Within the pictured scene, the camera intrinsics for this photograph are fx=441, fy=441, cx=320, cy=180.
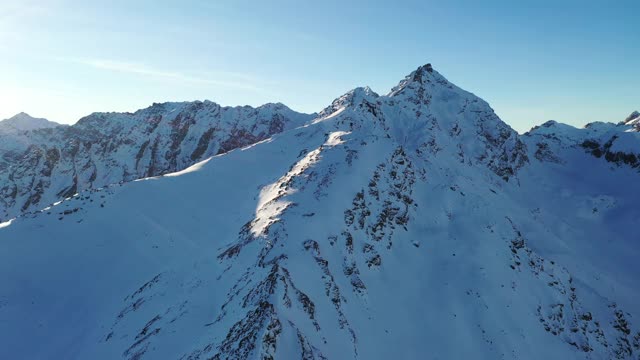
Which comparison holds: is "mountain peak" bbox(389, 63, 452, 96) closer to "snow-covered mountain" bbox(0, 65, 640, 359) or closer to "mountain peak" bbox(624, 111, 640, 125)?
"snow-covered mountain" bbox(0, 65, 640, 359)

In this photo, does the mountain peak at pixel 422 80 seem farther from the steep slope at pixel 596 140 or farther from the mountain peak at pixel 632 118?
the mountain peak at pixel 632 118

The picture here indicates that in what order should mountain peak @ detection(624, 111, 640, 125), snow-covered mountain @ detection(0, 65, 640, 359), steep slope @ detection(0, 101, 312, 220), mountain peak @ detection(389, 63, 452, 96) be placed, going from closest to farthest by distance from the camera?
snow-covered mountain @ detection(0, 65, 640, 359) → mountain peak @ detection(389, 63, 452, 96) → mountain peak @ detection(624, 111, 640, 125) → steep slope @ detection(0, 101, 312, 220)

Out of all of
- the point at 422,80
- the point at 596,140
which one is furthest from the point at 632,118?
the point at 422,80

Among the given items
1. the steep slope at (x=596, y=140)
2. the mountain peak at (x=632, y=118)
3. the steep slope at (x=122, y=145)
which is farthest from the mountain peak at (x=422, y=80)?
the steep slope at (x=122, y=145)

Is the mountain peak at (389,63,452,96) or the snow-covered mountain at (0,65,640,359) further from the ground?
the mountain peak at (389,63,452,96)

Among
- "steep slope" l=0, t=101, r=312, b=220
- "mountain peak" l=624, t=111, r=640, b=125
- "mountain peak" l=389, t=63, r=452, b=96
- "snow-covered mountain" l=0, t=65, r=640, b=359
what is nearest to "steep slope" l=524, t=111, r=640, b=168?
"mountain peak" l=624, t=111, r=640, b=125

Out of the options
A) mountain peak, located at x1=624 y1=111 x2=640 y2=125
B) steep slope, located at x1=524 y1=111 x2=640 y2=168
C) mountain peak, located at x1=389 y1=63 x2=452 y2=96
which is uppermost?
mountain peak, located at x1=389 y1=63 x2=452 y2=96

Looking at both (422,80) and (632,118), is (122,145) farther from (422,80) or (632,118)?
(632,118)

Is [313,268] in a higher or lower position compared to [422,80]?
lower
